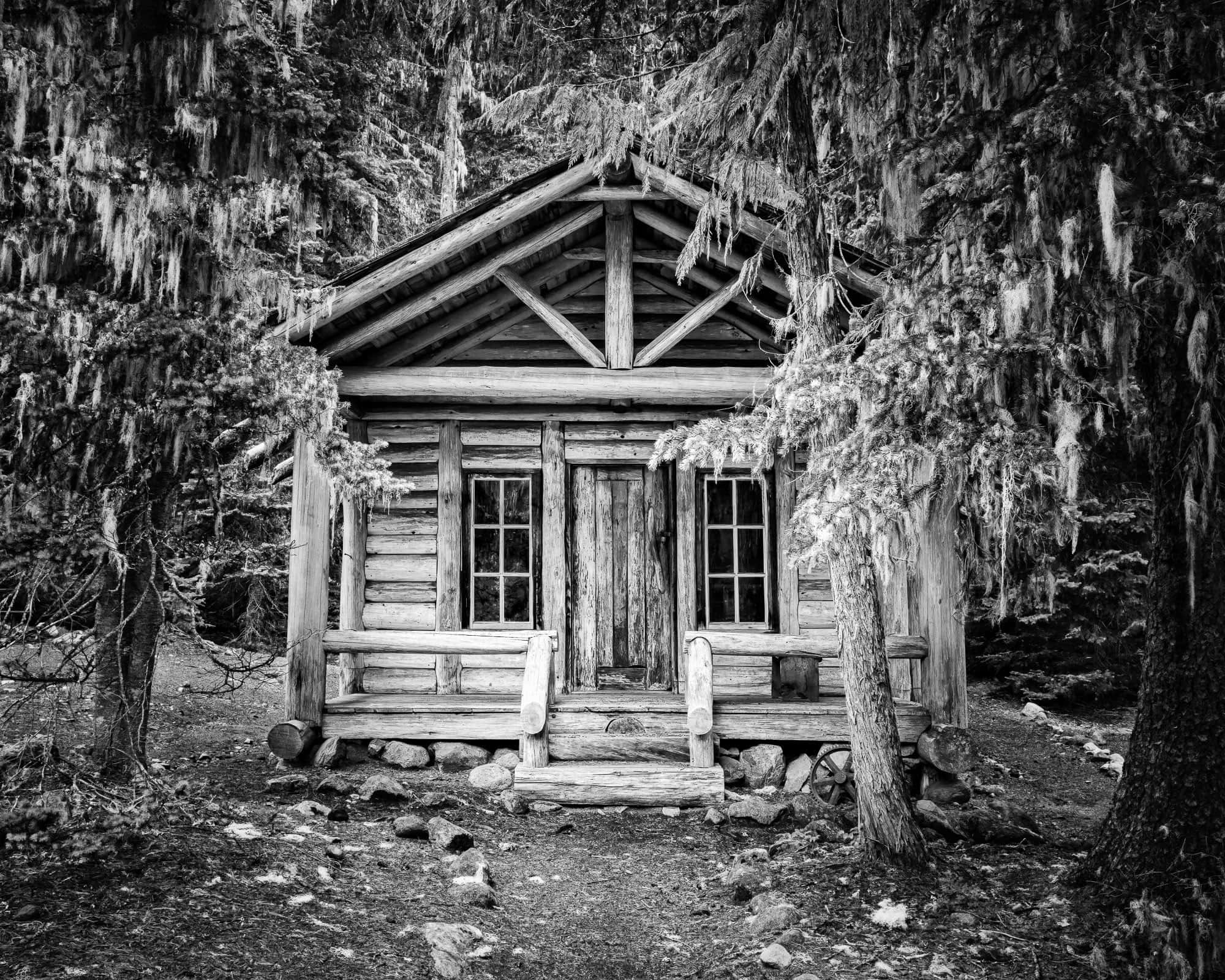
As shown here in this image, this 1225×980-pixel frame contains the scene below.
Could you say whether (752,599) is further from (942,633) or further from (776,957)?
(776,957)

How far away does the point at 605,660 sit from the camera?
10.6 m

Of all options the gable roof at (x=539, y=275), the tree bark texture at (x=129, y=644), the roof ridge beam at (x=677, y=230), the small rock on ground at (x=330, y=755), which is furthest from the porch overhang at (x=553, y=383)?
the tree bark texture at (x=129, y=644)

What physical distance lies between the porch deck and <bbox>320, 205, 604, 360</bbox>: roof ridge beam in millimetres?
3783

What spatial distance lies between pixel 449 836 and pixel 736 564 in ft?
17.4

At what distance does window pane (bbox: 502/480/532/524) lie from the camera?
10867mm

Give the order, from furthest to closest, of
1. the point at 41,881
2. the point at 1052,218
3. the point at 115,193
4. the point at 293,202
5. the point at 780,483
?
the point at 780,483 < the point at 293,202 < the point at 115,193 < the point at 41,881 < the point at 1052,218

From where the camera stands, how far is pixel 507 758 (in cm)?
891

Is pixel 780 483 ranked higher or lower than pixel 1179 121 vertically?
lower

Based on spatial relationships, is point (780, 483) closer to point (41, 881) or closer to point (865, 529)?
point (865, 529)

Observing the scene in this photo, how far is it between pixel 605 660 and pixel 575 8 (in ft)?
22.6

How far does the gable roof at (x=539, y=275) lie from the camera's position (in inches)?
351

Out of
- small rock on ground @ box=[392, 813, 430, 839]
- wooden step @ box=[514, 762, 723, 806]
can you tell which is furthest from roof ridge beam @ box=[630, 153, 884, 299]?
small rock on ground @ box=[392, 813, 430, 839]

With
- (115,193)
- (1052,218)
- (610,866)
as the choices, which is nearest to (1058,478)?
(1052,218)

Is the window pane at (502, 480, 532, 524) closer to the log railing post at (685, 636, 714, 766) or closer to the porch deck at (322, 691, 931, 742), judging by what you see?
the porch deck at (322, 691, 931, 742)
